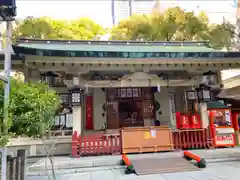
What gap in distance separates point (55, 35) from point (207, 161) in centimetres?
1878

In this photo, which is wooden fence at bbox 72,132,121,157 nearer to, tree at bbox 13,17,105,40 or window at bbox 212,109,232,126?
window at bbox 212,109,232,126

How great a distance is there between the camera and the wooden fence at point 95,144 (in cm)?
776

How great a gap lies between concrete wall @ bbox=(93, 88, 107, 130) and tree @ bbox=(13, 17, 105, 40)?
389 inches

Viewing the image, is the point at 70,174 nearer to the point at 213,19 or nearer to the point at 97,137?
the point at 97,137

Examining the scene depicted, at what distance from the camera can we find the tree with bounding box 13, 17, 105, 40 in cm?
1786

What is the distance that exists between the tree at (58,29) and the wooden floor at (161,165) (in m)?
14.7

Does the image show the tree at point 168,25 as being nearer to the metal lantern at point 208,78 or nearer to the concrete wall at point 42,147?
the metal lantern at point 208,78

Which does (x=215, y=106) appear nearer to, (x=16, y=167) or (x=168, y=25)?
(x=16, y=167)

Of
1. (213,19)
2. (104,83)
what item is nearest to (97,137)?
(104,83)

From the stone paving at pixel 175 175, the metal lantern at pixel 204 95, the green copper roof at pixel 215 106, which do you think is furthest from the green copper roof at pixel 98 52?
the stone paving at pixel 175 175

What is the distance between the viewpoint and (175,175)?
5.48m

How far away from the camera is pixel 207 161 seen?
6754 mm

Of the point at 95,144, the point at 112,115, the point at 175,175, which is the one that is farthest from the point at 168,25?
the point at 175,175

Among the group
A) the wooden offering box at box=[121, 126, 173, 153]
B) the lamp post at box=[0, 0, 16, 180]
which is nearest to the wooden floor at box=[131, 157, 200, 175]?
the wooden offering box at box=[121, 126, 173, 153]
